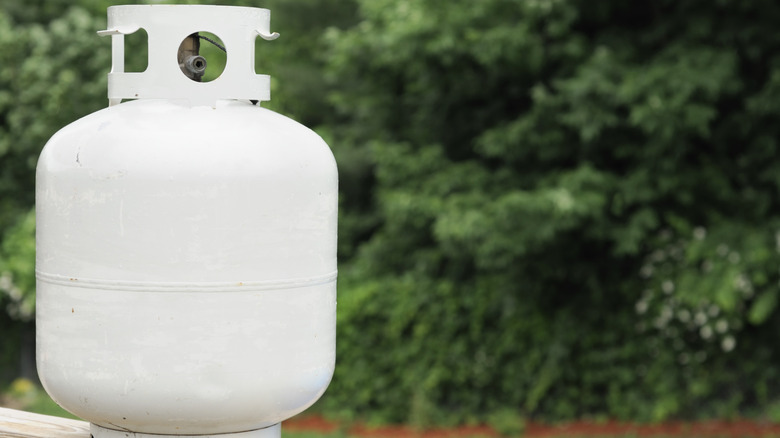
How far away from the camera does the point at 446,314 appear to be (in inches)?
299

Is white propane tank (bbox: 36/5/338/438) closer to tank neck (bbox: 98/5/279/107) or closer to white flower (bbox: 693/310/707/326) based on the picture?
tank neck (bbox: 98/5/279/107)

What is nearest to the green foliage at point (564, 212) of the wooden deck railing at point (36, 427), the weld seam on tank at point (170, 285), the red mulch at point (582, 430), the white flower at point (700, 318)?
the white flower at point (700, 318)

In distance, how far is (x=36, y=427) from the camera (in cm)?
187

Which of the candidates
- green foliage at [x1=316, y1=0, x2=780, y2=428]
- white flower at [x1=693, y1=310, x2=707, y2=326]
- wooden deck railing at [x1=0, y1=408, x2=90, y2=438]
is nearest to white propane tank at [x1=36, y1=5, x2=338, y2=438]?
wooden deck railing at [x1=0, y1=408, x2=90, y2=438]

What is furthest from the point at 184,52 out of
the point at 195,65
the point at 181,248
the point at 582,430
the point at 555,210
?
the point at 582,430

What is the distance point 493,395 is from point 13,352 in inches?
199

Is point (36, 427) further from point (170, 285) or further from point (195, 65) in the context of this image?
point (195, 65)

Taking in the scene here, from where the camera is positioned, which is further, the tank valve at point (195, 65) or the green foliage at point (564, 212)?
the green foliage at point (564, 212)

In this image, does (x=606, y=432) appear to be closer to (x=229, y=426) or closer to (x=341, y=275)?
(x=341, y=275)

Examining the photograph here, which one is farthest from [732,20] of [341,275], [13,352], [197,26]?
[13,352]

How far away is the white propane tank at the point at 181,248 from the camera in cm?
154

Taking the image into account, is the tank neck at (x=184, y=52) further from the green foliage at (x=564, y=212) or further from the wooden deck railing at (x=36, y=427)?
the green foliage at (x=564, y=212)

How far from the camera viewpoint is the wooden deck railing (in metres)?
1.85

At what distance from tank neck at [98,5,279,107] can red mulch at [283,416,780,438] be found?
5.71 meters
